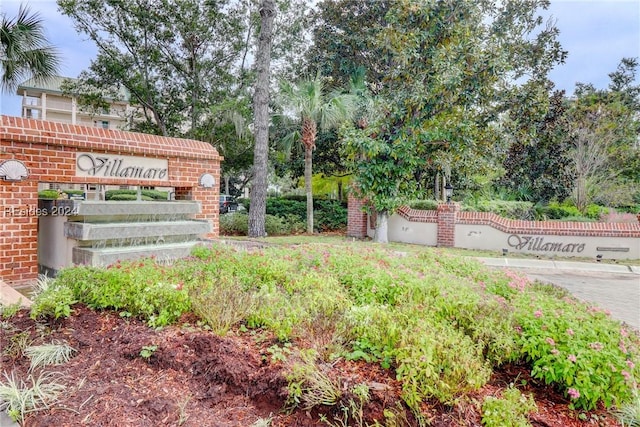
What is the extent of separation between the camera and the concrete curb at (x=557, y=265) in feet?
30.4

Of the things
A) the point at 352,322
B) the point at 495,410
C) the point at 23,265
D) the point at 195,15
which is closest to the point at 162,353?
the point at 352,322

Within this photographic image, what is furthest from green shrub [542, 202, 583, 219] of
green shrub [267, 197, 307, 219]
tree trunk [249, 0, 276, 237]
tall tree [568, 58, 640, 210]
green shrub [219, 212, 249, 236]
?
green shrub [219, 212, 249, 236]

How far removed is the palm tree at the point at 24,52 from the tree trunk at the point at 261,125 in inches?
233

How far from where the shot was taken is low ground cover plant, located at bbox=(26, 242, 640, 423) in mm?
2258

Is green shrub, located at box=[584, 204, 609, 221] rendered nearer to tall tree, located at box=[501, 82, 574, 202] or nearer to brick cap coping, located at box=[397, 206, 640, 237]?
tall tree, located at box=[501, 82, 574, 202]

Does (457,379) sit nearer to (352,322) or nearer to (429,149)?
(352,322)

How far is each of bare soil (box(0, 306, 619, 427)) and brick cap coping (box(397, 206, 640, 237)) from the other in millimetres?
9834

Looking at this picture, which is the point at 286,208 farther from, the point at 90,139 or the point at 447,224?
the point at 90,139

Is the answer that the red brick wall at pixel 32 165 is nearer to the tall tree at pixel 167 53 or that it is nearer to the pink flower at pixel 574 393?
the pink flower at pixel 574 393

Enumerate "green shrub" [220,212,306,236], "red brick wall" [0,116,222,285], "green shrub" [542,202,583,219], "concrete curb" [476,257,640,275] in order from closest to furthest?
"red brick wall" [0,116,222,285] → "concrete curb" [476,257,640,275] → "green shrub" [220,212,306,236] → "green shrub" [542,202,583,219]

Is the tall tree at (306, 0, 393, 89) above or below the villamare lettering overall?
above

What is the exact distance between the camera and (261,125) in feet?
40.9

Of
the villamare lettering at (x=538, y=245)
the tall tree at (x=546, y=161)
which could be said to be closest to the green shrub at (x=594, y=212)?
the tall tree at (x=546, y=161)

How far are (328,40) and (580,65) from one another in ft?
39.4
